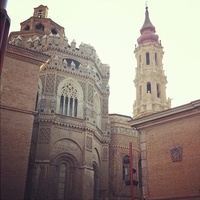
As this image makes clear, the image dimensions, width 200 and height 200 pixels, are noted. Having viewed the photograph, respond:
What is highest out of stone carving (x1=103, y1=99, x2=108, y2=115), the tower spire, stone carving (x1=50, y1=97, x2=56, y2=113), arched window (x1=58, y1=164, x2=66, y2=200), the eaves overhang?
the tower spire

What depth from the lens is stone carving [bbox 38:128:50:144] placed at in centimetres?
2228

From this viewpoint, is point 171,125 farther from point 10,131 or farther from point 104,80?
point 104,80

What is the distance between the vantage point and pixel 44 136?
886 inches

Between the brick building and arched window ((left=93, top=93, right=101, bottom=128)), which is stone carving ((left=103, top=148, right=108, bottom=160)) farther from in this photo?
arched window ((left=93, top=93, right=101, bottom=128))

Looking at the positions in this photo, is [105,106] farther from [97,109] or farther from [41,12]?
[41,12]

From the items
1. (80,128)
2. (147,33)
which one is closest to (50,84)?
(80,128)

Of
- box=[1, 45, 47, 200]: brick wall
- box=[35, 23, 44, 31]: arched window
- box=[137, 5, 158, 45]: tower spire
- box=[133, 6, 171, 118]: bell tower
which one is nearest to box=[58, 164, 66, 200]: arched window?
box=[1, 45, 47, 200]: brick wall

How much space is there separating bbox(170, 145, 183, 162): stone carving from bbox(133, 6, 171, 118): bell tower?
2427 cm

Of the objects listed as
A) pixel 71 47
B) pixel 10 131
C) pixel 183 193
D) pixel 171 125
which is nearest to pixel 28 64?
pixel 10 131

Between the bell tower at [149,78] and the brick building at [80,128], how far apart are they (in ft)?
0.48

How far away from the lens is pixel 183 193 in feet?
43.8

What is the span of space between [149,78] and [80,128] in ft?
65.7

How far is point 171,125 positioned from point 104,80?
16.1 m

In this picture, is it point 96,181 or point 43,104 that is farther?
point 96,181
